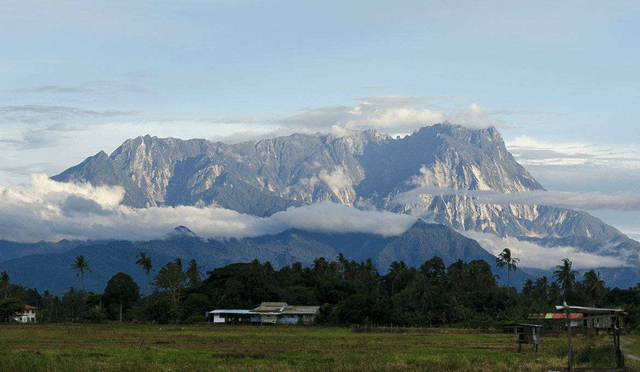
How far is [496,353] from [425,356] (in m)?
7.47

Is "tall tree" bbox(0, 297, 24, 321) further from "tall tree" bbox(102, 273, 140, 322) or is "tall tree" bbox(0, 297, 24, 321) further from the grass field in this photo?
the grass field

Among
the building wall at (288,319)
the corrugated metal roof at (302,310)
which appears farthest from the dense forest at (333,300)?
the building wall at (288,319)

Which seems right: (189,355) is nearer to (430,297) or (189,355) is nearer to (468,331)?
(468,331)

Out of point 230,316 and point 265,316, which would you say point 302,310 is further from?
point 230,316

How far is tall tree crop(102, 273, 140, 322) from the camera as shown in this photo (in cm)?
17590

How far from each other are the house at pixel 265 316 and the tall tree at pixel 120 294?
2781 cm

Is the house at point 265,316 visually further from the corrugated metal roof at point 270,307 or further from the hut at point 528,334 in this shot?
the hut at point 528,334

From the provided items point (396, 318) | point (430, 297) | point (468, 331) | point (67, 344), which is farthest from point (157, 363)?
point (430, 297)

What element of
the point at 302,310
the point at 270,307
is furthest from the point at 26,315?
the point at 302,310

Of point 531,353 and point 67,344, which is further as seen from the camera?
point 67,344

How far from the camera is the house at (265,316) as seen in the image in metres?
152

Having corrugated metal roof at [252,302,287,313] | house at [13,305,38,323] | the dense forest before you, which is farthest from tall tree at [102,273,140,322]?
corrugated metal roof at [252,302,287,313]

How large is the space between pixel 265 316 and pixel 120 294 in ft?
132

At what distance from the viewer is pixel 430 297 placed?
Result: 15388 cm
